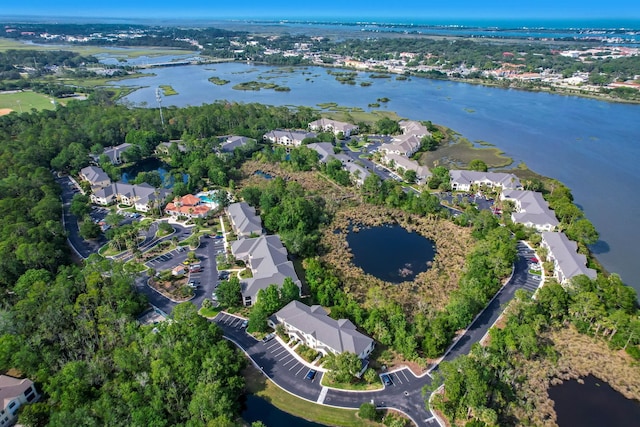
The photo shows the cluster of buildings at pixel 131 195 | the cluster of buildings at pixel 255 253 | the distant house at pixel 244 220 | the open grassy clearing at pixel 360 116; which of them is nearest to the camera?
the cluster of buildings at pixel 255 253

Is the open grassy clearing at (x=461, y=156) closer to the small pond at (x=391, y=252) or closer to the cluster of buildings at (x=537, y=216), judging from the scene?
the cluster of buildings at (x=537, y=216)

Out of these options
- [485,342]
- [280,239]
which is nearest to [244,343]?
[280,239]

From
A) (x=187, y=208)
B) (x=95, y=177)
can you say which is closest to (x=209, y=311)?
(x=187, y=208)

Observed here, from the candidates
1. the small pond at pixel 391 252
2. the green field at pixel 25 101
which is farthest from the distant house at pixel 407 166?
the green field at pixel 25 101

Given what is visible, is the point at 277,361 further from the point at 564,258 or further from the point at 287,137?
the point at 287,137

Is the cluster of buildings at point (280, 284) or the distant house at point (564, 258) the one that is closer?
the cluster of buildings at point (280, 284)

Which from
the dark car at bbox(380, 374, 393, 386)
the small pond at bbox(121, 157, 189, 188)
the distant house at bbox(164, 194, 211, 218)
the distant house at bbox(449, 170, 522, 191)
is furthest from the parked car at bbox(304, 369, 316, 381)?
the small pond at bbox(121, 157, 189, 188)
